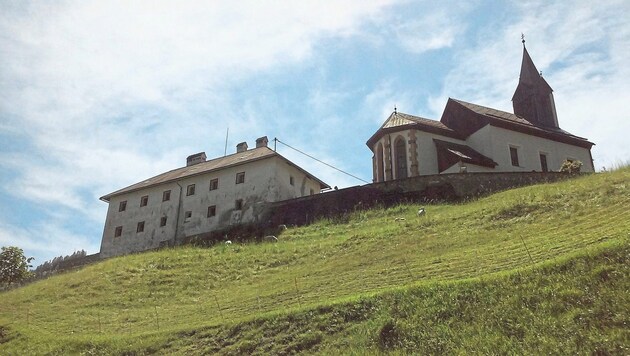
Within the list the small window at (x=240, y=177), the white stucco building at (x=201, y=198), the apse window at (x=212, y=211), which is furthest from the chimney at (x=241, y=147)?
the apse window at (x=212, y=211)

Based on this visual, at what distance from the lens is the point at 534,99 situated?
56.0 metres

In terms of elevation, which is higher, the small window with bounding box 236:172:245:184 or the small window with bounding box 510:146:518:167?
the small window with bounding box 510:146:518:167

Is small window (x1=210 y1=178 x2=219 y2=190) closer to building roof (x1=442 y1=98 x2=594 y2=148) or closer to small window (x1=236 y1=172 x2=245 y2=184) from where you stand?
small window (x1=236 y1=172 x2=245 y2=184)

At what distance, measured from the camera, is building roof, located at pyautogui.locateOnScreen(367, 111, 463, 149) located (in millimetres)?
45656

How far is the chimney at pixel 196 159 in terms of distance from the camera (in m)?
56.0

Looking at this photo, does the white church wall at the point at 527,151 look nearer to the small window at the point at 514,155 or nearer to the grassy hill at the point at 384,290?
the small window at the point at 514,155

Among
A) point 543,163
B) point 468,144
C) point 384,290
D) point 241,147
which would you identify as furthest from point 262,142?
point 384,290

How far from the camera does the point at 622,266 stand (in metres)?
12.8

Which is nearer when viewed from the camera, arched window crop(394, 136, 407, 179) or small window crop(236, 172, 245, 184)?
arched window crop(394, 136, 407, 179)

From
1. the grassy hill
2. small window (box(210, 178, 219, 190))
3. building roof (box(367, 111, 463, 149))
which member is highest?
building roof (box(367, 111, 463, 149))

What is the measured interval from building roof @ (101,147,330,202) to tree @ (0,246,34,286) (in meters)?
9.78

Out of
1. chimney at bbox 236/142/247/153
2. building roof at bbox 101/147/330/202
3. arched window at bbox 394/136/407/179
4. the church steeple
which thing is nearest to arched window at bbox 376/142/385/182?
arched window at bbox 394/136/407/179

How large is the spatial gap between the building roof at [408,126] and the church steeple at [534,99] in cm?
1061

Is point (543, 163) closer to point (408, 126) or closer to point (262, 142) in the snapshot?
point (408, 126)
